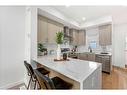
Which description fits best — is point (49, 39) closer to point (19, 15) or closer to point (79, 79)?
point (19, 15)

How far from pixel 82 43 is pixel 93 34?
2.64ft

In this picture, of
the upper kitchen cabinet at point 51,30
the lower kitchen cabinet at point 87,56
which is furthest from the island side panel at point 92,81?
the lower kitchen cabinet at point 87,56

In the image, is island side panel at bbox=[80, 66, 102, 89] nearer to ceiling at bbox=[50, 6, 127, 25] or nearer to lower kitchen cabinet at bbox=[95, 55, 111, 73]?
ceiling at bbox=[50, 6, 127, 25]

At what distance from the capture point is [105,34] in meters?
4.54

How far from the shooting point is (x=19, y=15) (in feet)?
9.60

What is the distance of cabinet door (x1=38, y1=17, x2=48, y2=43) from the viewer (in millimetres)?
3253

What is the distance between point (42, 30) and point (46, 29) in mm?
203

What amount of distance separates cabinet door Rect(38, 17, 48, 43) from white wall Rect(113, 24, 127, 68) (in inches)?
170

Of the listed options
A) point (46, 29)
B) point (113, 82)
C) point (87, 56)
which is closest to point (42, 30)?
point (46, 29)

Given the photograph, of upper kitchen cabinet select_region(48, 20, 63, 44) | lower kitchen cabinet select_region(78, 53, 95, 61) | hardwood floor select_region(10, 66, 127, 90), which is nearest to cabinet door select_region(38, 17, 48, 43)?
upper kitchen cabinet select_region(48, 20, 63, 44)

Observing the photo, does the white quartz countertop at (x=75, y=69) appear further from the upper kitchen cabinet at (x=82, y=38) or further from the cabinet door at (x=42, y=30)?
the upper kitchen cabinet at (x=82, y=38)

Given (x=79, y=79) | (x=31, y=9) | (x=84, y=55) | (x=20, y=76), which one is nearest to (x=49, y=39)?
(x=31, y=9)

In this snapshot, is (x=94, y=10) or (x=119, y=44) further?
(x=119, y=44)

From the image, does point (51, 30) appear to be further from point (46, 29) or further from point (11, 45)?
point (11, 45)
